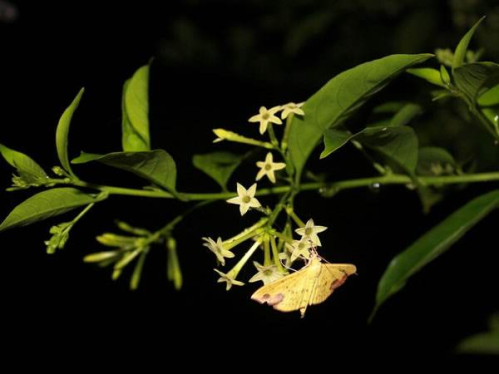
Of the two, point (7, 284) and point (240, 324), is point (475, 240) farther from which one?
point (7, 284)

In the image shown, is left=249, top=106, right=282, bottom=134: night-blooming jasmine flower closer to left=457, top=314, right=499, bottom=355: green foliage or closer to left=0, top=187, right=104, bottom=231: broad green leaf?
left=0, top=187, right=104, bottom=231: broad green leaf

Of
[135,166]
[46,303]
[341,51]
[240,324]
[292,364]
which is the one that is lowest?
[292,364]

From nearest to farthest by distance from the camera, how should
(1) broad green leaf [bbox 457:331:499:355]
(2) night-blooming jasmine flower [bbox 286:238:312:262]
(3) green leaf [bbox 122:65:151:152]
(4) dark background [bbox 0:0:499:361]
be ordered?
(2) night-blooming jasmine flower [bbox 286:238:312:262] < (3) green leaf [bbox 122:65:151:152] < (1) broad green leaf [bbox 457:331:499:355] < (4) dark background [bbox 0:0:499:361]

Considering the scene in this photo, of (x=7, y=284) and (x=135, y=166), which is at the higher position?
(x=135, y=166)

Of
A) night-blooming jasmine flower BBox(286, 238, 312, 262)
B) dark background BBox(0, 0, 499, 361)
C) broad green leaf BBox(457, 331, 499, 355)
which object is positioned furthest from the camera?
dark background BBox(0, 0, 499, 361)

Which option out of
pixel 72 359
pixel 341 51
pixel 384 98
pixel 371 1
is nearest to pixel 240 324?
pixel 72 359

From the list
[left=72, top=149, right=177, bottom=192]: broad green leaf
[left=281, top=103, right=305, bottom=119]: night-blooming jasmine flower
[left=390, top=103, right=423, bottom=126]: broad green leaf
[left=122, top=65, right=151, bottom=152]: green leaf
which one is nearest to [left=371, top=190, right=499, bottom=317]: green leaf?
[left=390, top=103, right=423, bottom=126]: broad green leaf

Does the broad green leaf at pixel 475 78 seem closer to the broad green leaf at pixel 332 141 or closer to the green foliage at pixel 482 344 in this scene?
the broad green leaf at pixel 332 141
